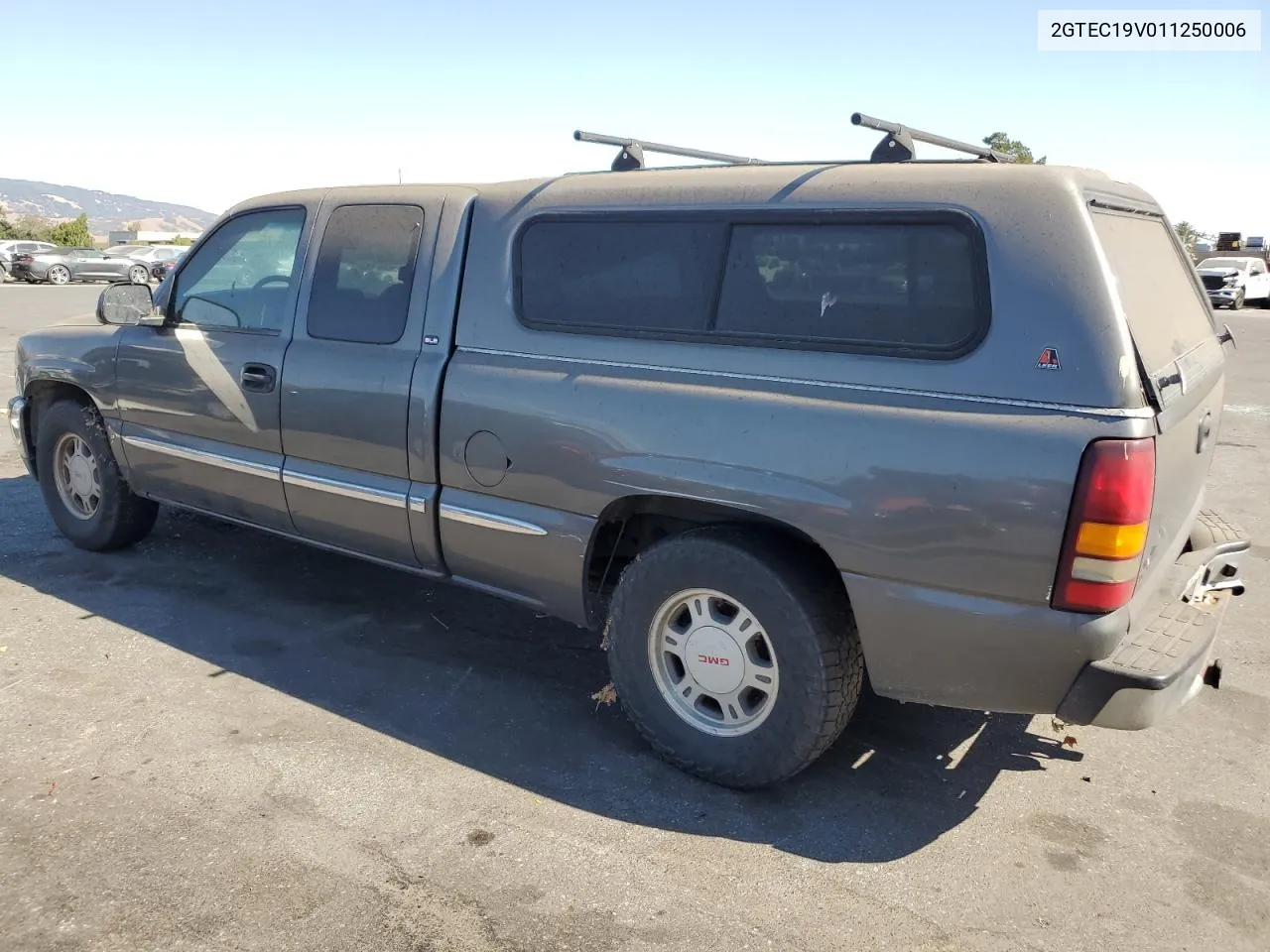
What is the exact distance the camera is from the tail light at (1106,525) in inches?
103

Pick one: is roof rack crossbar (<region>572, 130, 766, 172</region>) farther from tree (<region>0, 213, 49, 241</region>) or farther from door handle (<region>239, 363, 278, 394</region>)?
tree (<region>0, 213, 49, 241</region>)

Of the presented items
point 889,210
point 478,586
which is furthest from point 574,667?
point 889,210

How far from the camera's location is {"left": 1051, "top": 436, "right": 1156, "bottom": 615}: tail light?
262cm

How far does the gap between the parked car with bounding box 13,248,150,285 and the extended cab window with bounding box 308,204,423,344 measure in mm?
28838

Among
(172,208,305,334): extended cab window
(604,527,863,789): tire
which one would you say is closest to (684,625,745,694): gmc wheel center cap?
(604,527,863,789): tire

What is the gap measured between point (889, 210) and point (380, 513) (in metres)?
2.33

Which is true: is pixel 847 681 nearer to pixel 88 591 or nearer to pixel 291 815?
pixel 291 815

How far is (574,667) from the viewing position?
170 inches

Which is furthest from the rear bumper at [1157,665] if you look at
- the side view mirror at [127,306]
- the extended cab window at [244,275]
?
the side view mirror at [127,306]

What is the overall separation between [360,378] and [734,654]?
191 centimetres

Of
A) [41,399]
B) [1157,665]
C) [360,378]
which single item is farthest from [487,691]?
[41,399]

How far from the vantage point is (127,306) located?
16.3 feet

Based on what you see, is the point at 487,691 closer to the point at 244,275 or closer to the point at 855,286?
the point at 855,286

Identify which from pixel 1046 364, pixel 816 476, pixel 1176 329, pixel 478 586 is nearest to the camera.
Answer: pixel 1046 364
